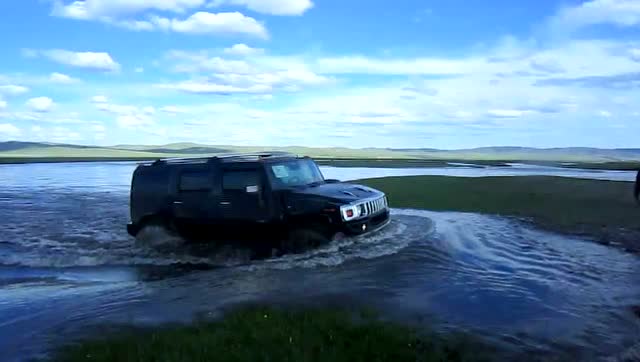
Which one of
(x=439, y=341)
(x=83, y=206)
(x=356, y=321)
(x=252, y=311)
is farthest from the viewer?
(x=83, y=206)

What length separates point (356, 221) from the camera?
39.4 ft

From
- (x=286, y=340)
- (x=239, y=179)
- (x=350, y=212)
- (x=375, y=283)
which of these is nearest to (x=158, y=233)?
(x=239, y=179)

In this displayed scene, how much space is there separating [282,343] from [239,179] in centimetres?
691

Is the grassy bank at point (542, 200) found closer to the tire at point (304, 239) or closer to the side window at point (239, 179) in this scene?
the tire at point (304, 239)

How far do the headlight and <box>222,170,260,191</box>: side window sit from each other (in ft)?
6.43

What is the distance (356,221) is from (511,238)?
4.28m

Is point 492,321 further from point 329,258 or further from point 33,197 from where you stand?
point 33,197

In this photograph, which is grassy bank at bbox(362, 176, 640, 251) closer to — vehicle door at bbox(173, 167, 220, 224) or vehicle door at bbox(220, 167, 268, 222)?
vehicle door at bbox(220, 167, 268, 222)

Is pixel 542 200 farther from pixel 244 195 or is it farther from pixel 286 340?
pixel 286 340

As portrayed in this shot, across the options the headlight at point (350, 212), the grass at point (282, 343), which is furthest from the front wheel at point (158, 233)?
the grass at point (282, 343)

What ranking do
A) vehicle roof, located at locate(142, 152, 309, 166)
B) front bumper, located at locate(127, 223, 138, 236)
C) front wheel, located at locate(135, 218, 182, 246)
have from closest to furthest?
1. vehicle roof, located at locate(142, 152, 309, 166)
2. front wheel, located at locate(135, 218, 182, 246)
3. front bumper, located at locate(127, 223, 138, 236)

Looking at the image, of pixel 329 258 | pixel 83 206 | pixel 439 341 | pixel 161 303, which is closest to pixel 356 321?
pixel 439 341

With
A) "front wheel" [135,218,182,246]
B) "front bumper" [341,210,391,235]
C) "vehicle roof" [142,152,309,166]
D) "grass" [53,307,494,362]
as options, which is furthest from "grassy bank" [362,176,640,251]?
"front wheel" [135,218,182,246]

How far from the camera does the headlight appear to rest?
1181cm
